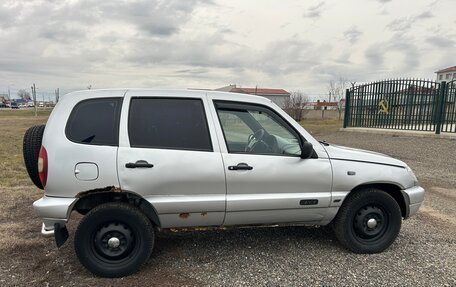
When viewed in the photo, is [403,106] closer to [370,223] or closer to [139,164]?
[370,223]

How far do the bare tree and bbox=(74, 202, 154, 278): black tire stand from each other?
32049 millimetres

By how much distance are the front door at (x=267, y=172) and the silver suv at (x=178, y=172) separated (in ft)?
0.03

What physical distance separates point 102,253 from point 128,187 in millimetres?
725

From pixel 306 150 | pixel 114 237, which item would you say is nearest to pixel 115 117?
pixel 114 237

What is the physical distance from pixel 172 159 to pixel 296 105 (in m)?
35.4

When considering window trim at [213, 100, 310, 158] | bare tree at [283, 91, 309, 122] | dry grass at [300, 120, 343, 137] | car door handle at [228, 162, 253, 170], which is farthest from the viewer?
bare tree at [283, 91, 309, 122]

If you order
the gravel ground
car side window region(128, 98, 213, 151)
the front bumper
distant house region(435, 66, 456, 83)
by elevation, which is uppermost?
distant house region(435, 66, 456, 83)

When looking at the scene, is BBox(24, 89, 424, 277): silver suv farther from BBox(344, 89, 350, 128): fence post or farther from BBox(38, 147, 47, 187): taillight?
BBox(344, 89, 350, 128): fence post

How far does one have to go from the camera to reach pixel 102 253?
3234 millimetres

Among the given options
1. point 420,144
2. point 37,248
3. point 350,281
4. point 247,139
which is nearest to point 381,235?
point 350,281

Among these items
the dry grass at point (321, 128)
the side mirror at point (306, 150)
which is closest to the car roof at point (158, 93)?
the side mirror at point (306, 150)

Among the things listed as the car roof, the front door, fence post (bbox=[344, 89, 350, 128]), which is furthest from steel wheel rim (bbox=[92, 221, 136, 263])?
fence post (bbox=[344, 89, 350, 128])

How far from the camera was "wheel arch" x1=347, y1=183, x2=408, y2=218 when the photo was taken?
3.72 m

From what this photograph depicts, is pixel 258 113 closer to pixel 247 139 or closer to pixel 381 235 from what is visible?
pixel 247 139
